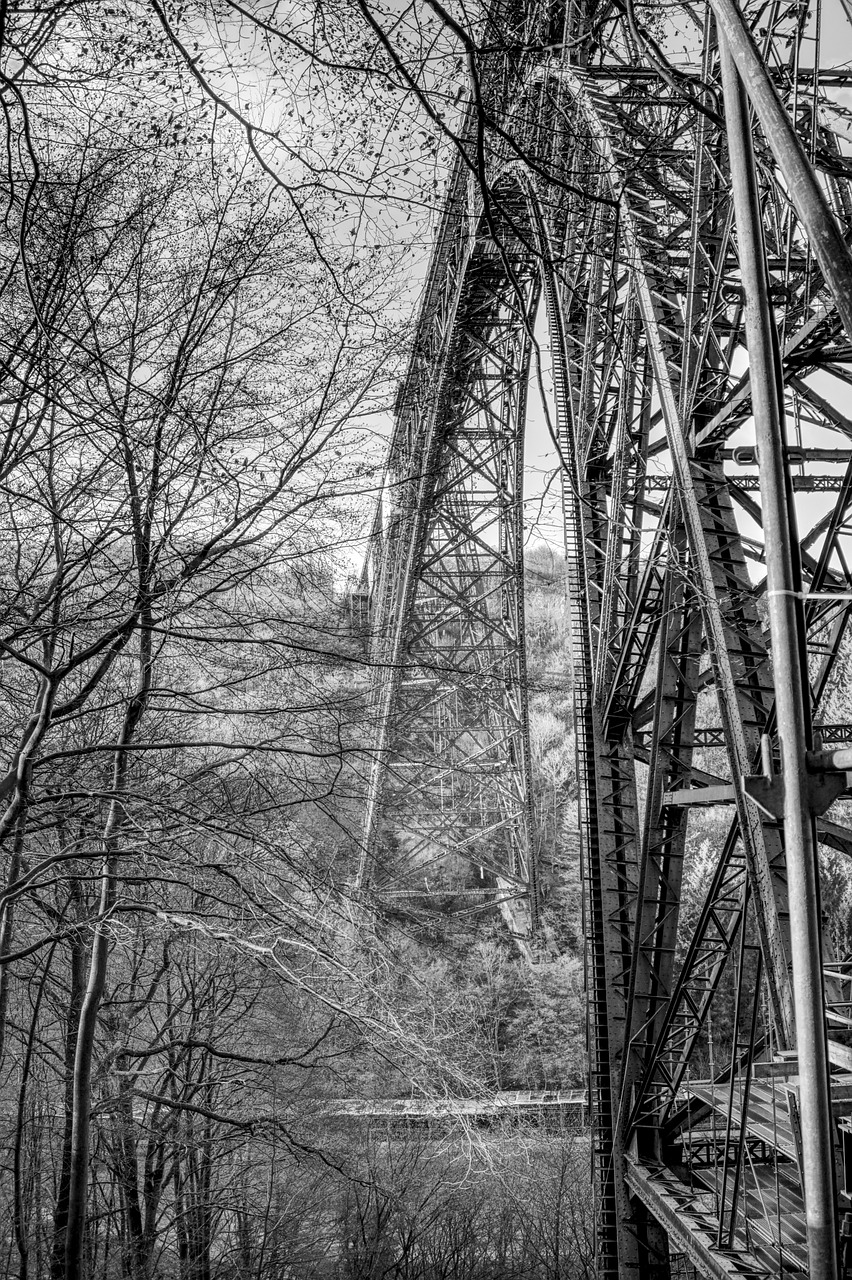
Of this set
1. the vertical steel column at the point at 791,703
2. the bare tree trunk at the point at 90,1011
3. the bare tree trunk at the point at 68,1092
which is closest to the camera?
the vertical steel column at the point at 791,703

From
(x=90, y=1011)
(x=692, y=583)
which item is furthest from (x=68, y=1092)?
(x=692, y=583)

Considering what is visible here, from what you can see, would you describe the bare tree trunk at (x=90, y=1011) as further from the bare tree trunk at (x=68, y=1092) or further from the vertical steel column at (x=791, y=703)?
the vertical steel column at (x=791, y=703)

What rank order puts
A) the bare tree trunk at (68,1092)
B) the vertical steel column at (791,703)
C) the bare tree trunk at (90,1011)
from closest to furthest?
the vertical steel column at (791,703), the bare tree trunk at (90,1011), the bare tree trunk at (68,1092)

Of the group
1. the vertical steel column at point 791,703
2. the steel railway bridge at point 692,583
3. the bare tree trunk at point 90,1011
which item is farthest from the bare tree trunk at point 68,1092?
the vertical steel column at point 791,703

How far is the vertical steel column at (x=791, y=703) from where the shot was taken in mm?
1022

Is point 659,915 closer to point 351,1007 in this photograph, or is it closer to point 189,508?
point 351,1007

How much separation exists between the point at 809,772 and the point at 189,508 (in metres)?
4.06

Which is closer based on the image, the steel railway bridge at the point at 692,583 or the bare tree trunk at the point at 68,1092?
the steel railway bridge at the point at 692,583

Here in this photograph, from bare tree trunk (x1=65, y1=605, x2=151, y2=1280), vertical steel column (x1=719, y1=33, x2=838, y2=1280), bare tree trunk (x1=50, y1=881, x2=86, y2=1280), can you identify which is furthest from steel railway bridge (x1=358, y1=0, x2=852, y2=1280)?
bare tree trunk (x1=50, y1=881, x2=86, y2=1280)

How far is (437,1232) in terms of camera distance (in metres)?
11.9

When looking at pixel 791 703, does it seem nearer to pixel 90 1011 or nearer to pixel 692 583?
pixel 692 583

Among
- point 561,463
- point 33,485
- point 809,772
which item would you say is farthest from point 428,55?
point 33,485

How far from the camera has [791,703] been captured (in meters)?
1.11

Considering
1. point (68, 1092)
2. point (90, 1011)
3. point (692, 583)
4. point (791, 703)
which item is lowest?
point (68, 1092)
